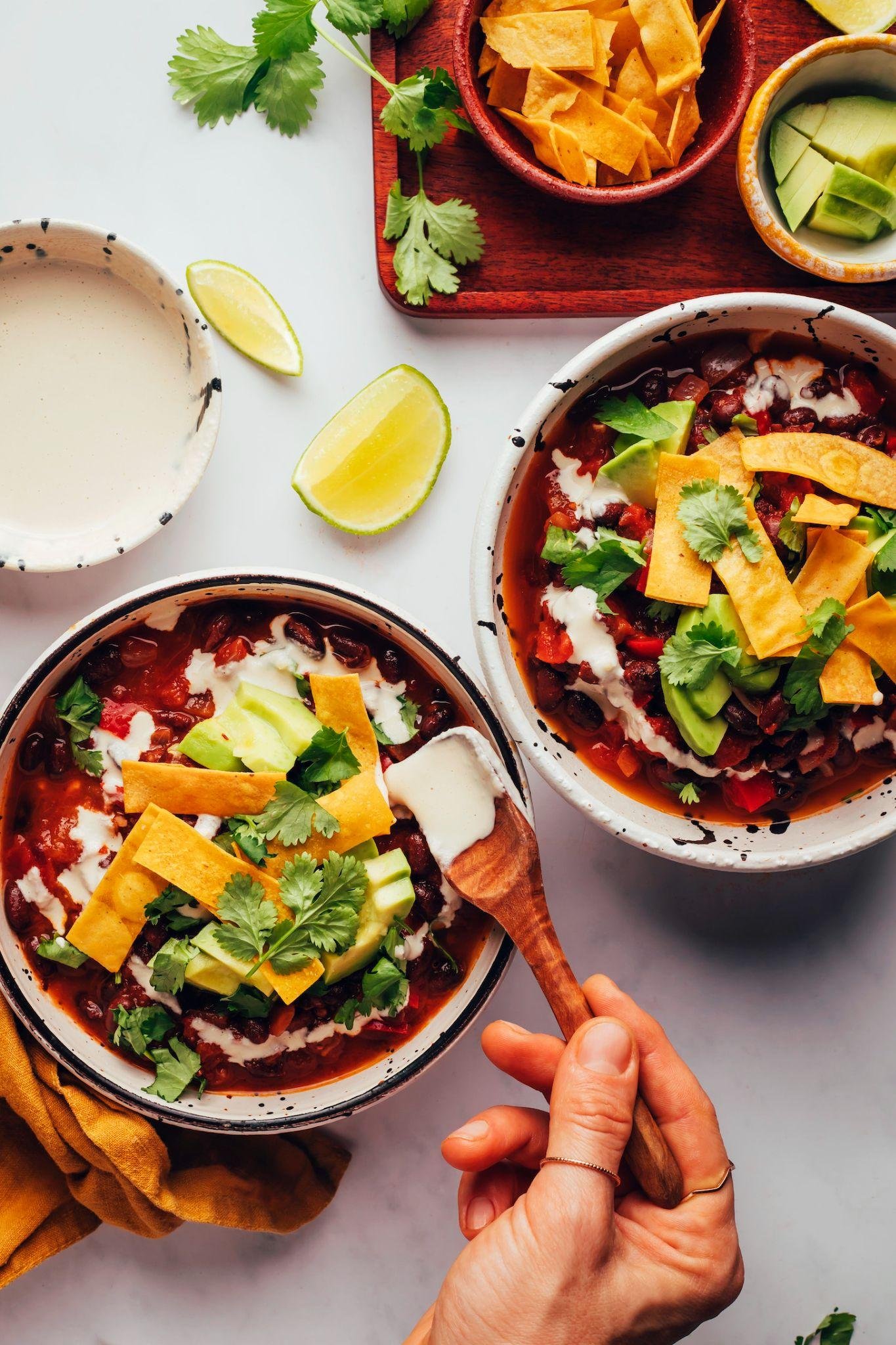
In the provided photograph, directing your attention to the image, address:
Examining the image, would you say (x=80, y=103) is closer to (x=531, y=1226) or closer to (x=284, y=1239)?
(x=531, y=1226)

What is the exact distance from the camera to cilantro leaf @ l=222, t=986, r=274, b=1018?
2.75 m

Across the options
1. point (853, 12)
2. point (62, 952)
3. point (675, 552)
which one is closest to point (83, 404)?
point (62, 952)

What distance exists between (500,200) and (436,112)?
0.30 m

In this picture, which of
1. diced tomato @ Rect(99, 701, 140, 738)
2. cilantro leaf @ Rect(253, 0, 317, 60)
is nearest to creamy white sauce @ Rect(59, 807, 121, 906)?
diced tomato @ Rect(99, 701, 140, 738)

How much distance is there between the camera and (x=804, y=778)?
272 cm

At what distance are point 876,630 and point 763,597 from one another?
283mm

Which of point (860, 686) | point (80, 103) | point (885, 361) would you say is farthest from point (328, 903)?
point (80, 103)

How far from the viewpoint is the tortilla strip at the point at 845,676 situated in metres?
2.47

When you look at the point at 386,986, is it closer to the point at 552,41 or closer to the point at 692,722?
the point at 692,722

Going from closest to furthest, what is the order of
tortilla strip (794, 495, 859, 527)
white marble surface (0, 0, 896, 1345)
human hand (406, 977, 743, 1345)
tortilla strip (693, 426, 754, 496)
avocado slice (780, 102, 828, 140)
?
human hand (406, 977, 743, 1345)
tortilla strip (794, 495, 859, 527)
tortilla strip (693, 426, 754, 496)
avocado slice (780, 102, 828, 140)
white marble surface (0, 0, 896, 1345)

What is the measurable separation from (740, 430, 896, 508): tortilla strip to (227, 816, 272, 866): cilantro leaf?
1503 mm

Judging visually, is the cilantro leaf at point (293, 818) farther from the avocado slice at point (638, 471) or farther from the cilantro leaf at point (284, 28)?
the cilantro leaf at point (284, 28)

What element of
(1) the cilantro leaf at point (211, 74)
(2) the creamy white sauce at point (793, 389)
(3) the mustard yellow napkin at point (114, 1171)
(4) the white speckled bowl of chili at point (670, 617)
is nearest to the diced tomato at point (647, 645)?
(4) the white speckled bowl of chili at point (670, 617)

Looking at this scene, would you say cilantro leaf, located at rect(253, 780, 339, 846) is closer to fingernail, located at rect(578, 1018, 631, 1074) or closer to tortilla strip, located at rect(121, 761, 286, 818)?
tortilla strip, located at rect(121, 761, 286, 818)
